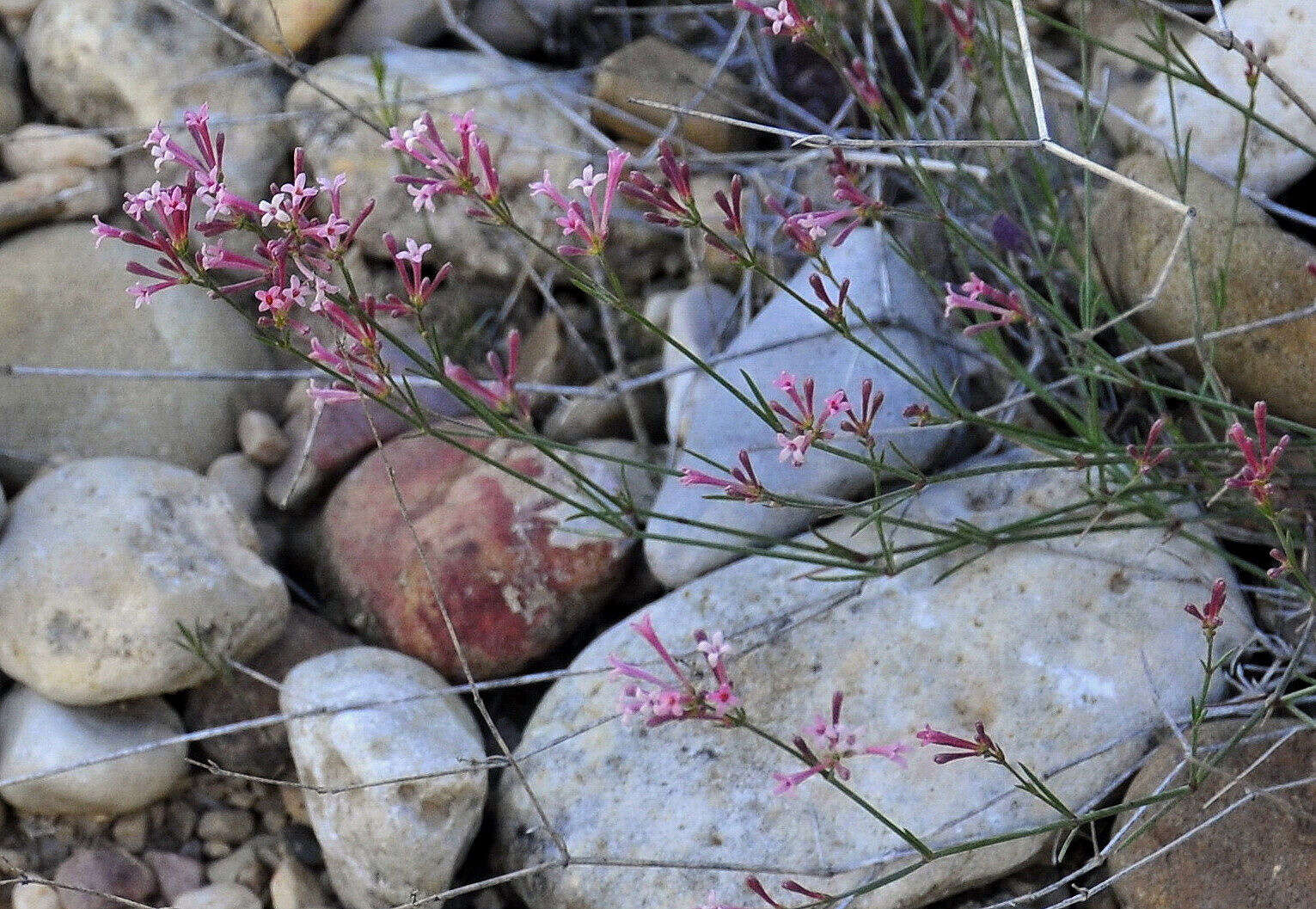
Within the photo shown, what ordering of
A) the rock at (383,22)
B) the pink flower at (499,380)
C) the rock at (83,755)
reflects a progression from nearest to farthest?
the pink flower at (499,380), the rock at (83,755), the rock at (383,22)

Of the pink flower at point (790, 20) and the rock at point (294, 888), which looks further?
the rock at point (294, 888)

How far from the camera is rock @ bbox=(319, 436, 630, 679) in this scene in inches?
132

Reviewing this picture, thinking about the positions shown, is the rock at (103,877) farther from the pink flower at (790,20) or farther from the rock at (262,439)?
the pink flower at (790,20)

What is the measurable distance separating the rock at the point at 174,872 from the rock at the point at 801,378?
1259mm

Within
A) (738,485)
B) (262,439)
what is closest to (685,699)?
(738,485)

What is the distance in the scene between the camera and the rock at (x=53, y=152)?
13.2ft

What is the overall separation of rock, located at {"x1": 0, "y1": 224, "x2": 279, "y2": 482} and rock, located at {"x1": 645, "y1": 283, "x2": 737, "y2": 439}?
117 cm

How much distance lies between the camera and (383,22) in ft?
13.9

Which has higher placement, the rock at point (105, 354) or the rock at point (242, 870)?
the rock at point (105, 354)

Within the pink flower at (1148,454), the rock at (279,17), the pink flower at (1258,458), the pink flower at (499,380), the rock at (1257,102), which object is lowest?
the rock at (279,17)

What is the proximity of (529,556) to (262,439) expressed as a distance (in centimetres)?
92

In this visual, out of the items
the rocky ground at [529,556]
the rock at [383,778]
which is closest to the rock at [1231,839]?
the rocky ground at [529,556]

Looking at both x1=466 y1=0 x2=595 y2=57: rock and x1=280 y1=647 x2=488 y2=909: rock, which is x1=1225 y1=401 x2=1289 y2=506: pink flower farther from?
x1=466 y1=0 x2=595 y2=57: rock

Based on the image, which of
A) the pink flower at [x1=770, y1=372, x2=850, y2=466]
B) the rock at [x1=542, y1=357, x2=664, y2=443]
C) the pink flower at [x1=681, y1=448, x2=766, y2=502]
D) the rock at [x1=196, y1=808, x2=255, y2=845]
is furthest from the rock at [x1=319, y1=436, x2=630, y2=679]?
the pink flower at [x1=770, y1=372, x2=850, y2=466]
